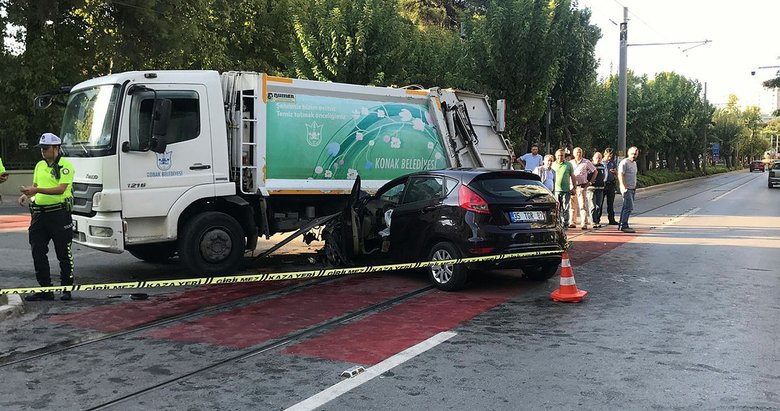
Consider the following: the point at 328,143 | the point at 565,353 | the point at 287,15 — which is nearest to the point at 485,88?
the point at 287,15

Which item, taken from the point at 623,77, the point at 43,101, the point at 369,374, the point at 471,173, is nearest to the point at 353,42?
the point at 43,101

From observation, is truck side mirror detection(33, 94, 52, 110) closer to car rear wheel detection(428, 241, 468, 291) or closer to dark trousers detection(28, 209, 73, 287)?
dark trousers detection(28, 209, 73, 287)

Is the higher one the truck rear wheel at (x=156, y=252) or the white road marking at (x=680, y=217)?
the truck rear wheel at (x=156, y=252)

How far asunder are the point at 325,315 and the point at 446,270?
6.10 ft

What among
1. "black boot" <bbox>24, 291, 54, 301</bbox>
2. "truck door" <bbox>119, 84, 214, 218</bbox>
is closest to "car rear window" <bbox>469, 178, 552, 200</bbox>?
"truck door" <bbox>119, 84, 214, 218</bbox>

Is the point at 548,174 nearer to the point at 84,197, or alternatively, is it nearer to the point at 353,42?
the point at 353,42

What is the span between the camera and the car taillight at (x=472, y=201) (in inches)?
302

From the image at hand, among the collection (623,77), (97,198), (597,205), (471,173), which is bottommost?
(597,205)

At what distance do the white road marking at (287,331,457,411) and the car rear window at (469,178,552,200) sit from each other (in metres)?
2.39

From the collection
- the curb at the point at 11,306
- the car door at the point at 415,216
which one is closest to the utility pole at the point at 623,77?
the car door at the point at 415,216

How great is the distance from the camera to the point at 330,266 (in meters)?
9.54

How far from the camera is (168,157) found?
8.31 m

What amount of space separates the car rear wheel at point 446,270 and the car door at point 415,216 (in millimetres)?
240

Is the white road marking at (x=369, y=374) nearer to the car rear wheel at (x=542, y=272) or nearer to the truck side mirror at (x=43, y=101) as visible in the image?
the car rear wheel at (x=542, y=272)
